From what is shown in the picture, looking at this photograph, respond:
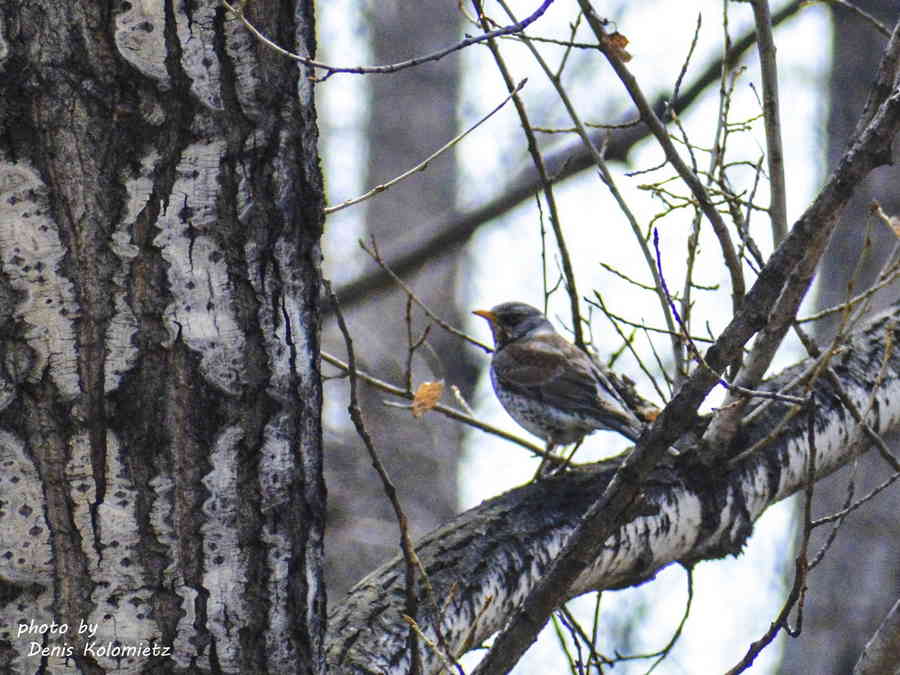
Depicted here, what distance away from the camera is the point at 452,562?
2580 millimetres

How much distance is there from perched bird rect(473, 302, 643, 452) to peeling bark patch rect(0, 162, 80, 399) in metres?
2.99

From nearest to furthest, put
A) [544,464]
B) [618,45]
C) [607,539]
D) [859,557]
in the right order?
[607,539], [618,45], [544,464], [859,557]

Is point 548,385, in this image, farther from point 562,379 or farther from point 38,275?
point 38,275

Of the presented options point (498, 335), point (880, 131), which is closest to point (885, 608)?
point (498, 335)

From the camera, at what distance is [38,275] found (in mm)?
1861

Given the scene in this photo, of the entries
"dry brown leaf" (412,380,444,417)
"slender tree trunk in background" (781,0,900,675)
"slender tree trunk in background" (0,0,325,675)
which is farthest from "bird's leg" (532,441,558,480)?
"slender tree trunk in background" (781,0,900,675)

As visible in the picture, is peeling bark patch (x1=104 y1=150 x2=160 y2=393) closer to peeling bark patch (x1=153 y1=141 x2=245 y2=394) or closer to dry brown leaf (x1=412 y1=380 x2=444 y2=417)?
peeling bark patch (x1=153 y1=141 x2=245 y2=394)

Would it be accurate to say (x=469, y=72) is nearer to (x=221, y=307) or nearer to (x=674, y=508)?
(x=674, y=508)

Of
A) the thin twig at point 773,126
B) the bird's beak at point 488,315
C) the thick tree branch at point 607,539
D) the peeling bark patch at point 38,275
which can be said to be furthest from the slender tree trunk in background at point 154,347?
the bird's beak at point 488,315

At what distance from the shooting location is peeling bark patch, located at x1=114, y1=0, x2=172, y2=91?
1.92 metres

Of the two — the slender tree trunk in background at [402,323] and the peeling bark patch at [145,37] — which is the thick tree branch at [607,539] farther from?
the slender tree trunk in background at [402,323]

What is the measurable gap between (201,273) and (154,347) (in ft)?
0.48

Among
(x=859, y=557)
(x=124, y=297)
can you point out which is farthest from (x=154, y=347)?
(x=859, y=557)

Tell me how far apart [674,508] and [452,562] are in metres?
0.63
